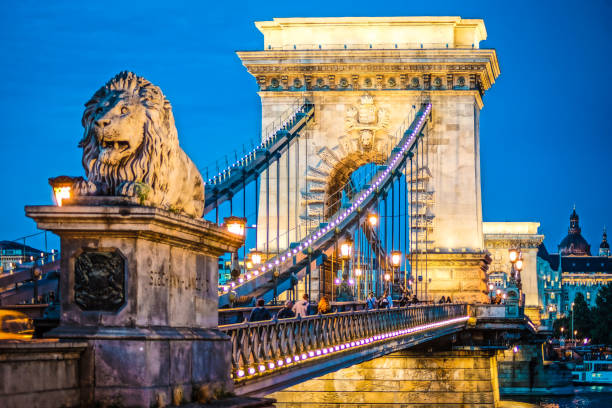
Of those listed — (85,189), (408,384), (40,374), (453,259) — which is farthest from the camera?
(453,259)

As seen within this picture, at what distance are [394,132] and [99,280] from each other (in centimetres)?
4646

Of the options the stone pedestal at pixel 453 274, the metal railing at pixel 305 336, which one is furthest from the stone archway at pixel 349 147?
the metal railing at pixel 305 336

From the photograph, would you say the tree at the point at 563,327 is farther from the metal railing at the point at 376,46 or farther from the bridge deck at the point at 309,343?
the bridge deck at the point at 309,343

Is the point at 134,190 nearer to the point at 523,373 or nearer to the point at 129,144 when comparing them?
the point at 129,144

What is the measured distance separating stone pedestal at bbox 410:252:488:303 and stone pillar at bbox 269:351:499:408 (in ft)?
17.5

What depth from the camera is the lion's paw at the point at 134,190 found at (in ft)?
38.6

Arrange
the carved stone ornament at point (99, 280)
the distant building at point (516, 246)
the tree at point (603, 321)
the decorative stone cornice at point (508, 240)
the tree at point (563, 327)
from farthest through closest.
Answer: the tree at point (563, 327)
the tree at point (603, 321)
the distant building at point (516, 246)
the decorative stone cornice at point (508, 240)
the carved stone ornament at point (99, 280)

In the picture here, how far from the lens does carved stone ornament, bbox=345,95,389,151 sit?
57.1m

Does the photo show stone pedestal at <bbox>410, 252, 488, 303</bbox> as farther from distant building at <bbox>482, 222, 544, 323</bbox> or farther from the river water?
distant building at <bbox>482, 222, 544, 323</bbox>

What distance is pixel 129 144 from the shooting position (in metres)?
12.1

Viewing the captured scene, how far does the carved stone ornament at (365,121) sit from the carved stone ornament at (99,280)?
150 ft

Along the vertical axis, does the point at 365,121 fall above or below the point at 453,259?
above

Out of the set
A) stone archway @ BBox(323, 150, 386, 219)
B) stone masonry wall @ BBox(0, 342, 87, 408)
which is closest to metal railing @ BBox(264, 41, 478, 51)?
stone archway @ BBox(323, 150, 386, 219)

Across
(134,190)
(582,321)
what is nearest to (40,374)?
(134,190)
